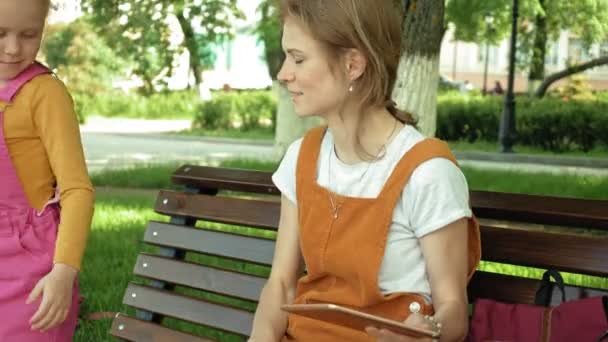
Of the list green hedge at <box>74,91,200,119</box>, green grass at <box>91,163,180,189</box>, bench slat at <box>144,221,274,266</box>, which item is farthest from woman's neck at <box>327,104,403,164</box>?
green hedge at <box>74,91,200,119</box>

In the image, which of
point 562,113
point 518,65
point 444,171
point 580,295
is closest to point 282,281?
point 444,171

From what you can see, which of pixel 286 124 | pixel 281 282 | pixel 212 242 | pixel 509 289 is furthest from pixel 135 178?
pixel 509 289

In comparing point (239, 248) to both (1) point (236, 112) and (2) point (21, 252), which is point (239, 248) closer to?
(2) point (21, 252)

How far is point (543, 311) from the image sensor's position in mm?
2498

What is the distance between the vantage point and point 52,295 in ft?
7.50

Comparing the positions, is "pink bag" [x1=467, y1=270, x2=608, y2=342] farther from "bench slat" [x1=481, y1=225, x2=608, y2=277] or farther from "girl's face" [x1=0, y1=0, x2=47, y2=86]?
"girl's face" [x1=0, y1=0, x2=47, y2=86]

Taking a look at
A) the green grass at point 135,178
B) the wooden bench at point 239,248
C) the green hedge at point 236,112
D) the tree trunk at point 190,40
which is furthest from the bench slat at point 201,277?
the green hedge at point 236,112

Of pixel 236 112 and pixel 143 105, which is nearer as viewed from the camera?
pixel 236 112

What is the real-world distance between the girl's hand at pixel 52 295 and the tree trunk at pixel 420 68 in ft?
17.2

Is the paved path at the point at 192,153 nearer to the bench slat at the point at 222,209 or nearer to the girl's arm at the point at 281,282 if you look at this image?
the bench slat at the point at 222,209

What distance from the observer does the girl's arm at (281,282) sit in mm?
2670

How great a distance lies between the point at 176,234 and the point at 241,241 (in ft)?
1.12

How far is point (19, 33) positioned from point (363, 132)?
84cm

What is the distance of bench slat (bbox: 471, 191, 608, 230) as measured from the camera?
104 inches
